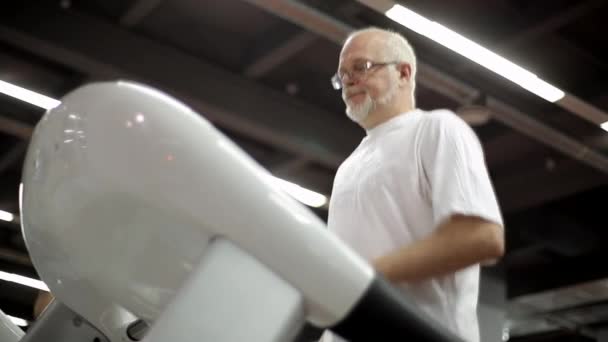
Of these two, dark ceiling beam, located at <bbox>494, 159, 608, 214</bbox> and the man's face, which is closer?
the man's face

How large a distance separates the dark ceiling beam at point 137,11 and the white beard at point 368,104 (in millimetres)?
3132

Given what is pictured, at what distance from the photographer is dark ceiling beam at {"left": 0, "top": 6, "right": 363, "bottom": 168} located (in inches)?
176

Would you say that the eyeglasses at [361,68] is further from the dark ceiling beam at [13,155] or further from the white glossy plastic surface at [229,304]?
the dark ceiling beam at [13,155]

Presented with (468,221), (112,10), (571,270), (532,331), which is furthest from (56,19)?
(532,331)

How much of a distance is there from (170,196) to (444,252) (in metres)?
0.36

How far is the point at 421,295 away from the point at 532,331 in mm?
9863

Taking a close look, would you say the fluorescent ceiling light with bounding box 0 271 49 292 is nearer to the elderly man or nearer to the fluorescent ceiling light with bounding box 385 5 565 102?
the fluorescent ceiling light with bounding box 385 5 565 102

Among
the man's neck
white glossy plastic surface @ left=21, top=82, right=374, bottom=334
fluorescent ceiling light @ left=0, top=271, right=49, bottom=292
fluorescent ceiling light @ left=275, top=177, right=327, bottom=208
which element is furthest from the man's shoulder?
fluorescent ceiling light @ left=0, top=271, right=49, bottom=292

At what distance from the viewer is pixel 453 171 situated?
1.15 meters

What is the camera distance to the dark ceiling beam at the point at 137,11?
444 centimetres

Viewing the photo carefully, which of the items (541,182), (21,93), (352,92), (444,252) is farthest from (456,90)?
(444,252)

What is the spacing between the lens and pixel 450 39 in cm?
380

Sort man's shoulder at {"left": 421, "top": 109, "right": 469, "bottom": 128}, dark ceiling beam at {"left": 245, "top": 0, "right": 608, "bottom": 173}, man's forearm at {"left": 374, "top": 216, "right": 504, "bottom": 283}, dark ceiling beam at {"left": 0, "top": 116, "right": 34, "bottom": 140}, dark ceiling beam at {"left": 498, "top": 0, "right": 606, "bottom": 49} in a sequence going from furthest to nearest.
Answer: dark ceiling beam at {"left": 0, "top": 116, "right": 34, "bottom": 140} < dark ceiling beam at {"left": 498, "top": 0, "right": 606, "bottom": 49} < dark ceiling beam at {"left": 245, "top": 0, "right": 608, "bottom": 173} < man's shoulder at {"left": 421, "top": 109, "right": 469, "bottom": 128} < man's forearm at {"left": 374, "top": 216, "right": 504, "bottom": 283}

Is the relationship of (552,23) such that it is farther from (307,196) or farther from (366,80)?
(366,80)
